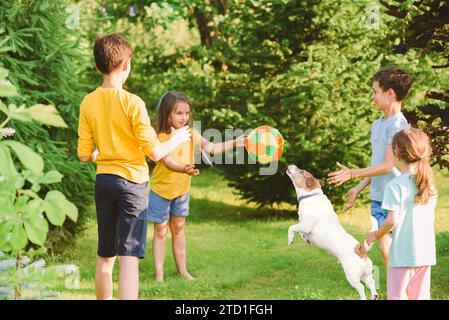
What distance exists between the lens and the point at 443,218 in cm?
959

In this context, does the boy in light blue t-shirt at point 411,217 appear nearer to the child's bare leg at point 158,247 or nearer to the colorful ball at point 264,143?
the child's bare leg at point 158,247

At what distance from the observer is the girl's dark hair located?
638cm

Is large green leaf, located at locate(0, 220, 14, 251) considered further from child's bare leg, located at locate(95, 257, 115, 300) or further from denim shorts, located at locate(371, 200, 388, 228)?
denim shorts, located at locate(371, 200, 388, 228)

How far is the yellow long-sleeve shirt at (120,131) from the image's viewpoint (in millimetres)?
4805

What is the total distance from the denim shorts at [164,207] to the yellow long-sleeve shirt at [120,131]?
1708mm

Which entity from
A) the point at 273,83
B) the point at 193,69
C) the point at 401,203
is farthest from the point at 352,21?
the point at 401,203

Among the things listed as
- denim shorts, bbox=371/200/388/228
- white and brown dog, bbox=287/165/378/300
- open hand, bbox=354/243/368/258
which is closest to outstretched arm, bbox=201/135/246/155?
white and brown dog, bbox=287/165/378/300

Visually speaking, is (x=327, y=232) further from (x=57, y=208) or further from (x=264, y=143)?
(x=264, y=143)

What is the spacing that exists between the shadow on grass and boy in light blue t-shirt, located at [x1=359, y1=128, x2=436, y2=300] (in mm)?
5117

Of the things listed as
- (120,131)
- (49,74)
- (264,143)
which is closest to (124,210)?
(120,131)

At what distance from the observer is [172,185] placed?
262 inches

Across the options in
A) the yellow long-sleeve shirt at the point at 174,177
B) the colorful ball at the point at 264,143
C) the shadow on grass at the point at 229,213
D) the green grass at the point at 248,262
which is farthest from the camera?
the shadow on grass at the point at 229,213

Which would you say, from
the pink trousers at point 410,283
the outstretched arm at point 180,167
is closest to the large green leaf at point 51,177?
the outstretched arm at point 180,167

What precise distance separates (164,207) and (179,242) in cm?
40
